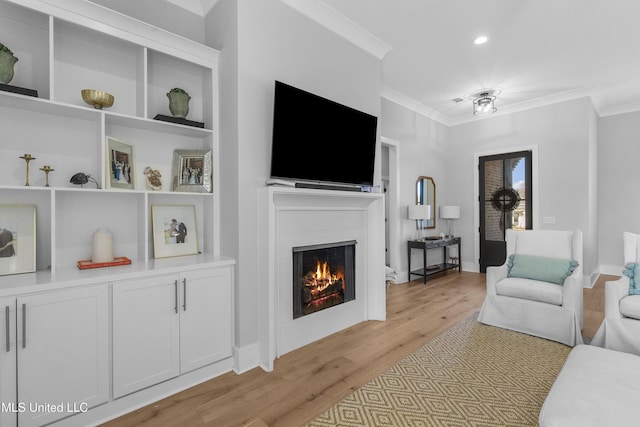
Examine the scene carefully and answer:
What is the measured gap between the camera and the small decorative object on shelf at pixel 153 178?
244 cm

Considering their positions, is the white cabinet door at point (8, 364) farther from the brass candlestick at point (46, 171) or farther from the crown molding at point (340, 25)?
the crown molding at point (340, 25)

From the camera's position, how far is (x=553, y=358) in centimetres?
252

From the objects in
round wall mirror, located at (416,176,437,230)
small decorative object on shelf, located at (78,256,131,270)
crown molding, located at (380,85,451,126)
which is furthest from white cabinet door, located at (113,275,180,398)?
round wall mirror, located at (416,176,437,230)

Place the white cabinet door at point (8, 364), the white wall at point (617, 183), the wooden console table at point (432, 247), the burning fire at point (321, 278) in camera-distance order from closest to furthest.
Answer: the white cabinet door at point (8, 364), the burning fire at point (321, 278), the wooden console table at point (432, 247), the white wall at point (617, 183)

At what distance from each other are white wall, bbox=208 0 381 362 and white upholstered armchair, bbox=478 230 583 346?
234cm

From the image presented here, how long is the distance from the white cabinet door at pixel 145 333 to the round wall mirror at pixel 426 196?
4.25 m

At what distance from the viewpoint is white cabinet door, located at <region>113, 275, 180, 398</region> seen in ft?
6.24

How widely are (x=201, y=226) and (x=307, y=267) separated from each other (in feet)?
3.18

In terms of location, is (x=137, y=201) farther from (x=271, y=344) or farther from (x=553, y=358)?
(x=553, y=358)

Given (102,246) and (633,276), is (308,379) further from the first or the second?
(633,276)

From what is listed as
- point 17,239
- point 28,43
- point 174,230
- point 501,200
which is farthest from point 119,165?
point 501,200

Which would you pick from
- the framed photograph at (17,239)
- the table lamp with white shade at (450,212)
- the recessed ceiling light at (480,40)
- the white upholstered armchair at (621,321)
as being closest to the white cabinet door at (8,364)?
the framed photograph at (17,239)

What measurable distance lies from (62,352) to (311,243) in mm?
1804

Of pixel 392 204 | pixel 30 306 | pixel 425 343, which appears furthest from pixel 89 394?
pixel 392 204
